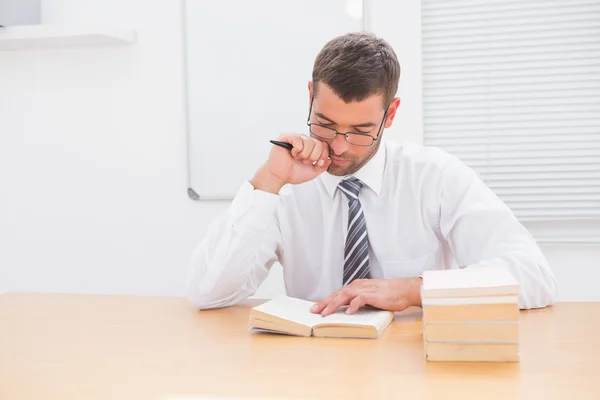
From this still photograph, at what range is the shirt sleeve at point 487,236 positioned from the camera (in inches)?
62.9

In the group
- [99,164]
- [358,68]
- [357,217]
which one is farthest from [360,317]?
[99,164]

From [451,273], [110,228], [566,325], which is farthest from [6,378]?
[110,228]

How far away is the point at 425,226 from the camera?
191 centimetres

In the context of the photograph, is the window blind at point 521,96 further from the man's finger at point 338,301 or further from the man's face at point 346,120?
the man's finger at point 338,301

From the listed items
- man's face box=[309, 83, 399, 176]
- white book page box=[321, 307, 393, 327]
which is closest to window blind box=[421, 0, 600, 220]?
man's face box=[309, 83, 399, 176]

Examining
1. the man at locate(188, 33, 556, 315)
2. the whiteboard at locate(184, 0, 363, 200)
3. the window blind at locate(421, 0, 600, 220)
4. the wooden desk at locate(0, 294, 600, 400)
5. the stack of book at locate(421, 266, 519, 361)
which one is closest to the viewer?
the wooden desk at locate(0, 294, 600, 400)

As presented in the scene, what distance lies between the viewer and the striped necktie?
5.86 ft

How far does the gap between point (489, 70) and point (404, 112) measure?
412mm

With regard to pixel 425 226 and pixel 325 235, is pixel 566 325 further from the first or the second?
pixel 325 235

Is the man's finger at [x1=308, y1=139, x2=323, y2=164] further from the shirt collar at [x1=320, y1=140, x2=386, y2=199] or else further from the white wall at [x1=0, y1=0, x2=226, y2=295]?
the white wall at [x1=0, y1=0, x2=226, y2=295]

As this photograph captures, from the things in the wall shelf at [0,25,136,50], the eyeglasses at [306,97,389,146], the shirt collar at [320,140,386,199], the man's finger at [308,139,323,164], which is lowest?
the shirt collar at [320,140,386,199]

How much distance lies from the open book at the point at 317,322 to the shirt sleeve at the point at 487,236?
11.5 inches

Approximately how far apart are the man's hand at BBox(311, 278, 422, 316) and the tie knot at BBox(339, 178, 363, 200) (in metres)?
0.38

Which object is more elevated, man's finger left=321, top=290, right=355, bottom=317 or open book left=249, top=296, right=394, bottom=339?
man's finger left=321, top=290, right=355, bottom=317
